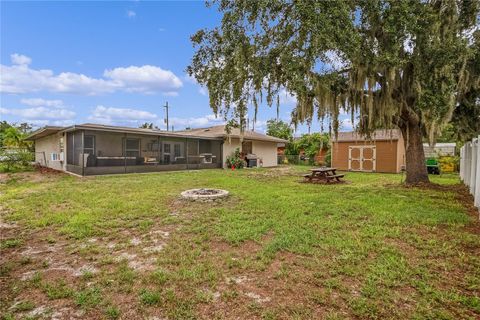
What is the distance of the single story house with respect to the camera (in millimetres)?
13508

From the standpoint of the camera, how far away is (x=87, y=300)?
8.18ft

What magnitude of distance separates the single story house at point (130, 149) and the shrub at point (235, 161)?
0.39 meters

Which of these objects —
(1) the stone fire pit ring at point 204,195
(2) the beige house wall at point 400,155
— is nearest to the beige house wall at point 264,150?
(2) the beige house wall at point 400,155

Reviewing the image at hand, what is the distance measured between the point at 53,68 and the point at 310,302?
69.0 ft

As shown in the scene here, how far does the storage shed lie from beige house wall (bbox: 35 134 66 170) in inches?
662

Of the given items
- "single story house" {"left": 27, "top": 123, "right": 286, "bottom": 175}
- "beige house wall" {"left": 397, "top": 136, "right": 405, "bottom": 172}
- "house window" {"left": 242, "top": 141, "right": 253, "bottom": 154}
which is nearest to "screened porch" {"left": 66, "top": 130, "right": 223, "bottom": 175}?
"single story house" {"left": 27, "top": 123, "right": 286, "bottom": 175}

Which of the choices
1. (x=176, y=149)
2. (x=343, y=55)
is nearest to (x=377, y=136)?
(x=343, y=55)

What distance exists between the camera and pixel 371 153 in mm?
16891

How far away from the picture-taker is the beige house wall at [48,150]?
51.8 ft

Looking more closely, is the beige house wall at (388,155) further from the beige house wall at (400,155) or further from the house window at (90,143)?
the house window at (90,143)

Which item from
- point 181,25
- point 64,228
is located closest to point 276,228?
point 64,228

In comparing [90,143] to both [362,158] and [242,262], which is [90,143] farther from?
[362,158]

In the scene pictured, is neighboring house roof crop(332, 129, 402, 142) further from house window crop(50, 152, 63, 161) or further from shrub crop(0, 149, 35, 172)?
shrub crop(0, 149, 35, 172)

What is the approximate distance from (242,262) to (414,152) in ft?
28.6
